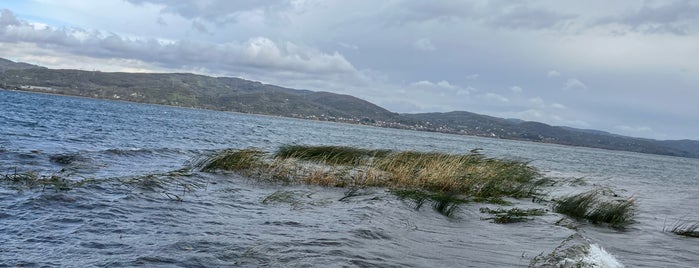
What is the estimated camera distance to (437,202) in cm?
1605

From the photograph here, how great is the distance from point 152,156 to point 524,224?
20315 mm

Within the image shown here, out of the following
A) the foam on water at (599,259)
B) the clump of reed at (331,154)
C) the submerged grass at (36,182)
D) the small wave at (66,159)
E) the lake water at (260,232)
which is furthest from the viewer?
the clump of reed at (331,154)

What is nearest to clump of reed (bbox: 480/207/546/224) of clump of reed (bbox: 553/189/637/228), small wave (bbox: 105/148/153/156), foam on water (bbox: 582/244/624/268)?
clump of reed (bbox: 553/189/637/228)

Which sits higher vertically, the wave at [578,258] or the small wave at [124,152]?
the wave at [578,258]

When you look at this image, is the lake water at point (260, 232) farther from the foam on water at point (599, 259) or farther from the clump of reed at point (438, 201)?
the clump of reed at point (438, 201)

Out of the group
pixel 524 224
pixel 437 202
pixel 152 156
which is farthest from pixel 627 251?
pixel 152 156

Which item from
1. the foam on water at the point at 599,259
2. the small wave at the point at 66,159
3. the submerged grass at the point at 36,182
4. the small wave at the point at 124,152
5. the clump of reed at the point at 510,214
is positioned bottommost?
the small wave at the point at 124,152

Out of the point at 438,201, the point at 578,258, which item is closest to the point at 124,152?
the point at 438,201

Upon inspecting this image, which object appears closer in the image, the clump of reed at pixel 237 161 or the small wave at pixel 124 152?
the clump of reed at pixel 237 161

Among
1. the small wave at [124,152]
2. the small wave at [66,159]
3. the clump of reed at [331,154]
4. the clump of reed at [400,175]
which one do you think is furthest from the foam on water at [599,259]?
the small wave at [124,152]

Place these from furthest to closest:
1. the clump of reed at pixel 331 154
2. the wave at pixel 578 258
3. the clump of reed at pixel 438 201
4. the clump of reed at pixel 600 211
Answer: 1. the clump of reed at pixel 331 154
2. the clump of reed at pixel 600 211
3. the clump of reed at pixel 438 201
4. the wave at pixel 578 258

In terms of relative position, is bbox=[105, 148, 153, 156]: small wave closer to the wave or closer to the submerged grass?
the submerged grass

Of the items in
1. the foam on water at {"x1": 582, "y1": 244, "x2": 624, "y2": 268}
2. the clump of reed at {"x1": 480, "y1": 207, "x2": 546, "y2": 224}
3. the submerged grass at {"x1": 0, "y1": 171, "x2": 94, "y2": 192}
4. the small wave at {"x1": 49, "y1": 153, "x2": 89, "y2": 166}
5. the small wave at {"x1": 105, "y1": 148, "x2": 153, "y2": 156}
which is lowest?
the small wave at {"x1": 105, "y1": 148, "x2": 153, "y2": 156}

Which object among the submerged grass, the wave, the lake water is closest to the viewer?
the lake water
